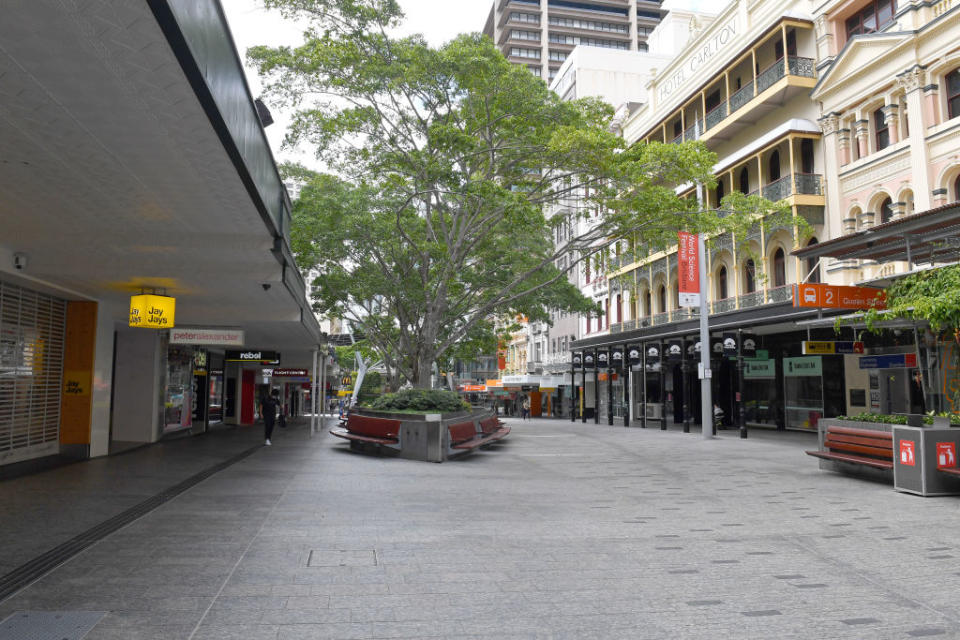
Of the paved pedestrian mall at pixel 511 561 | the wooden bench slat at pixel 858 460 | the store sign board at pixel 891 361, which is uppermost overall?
the store sign board at pixel 891 361

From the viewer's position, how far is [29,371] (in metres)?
14.4

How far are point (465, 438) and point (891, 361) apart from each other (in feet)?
44.6

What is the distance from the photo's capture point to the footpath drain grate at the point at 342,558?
21.6 feet

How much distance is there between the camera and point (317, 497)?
10.7 metres

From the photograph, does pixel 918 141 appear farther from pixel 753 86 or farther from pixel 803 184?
pixel 753 86

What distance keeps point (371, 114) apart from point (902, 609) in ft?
61.0

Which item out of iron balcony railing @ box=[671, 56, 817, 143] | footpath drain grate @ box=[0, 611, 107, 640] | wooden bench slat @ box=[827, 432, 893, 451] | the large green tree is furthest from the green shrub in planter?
iron balcony railing @ box=[671, 56, 817, 143]

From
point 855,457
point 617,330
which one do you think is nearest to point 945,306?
point 855,457

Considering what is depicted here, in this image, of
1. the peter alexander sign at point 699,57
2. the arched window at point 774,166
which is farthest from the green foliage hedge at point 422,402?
the peter alexander sign at point 699,57

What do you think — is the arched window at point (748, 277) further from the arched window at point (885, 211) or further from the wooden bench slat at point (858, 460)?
the wooden bench slat at point (858, 460)

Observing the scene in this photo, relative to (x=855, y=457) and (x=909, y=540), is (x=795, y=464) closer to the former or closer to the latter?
(x=855, y=457)

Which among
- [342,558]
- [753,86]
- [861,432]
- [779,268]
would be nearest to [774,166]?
[753,86]

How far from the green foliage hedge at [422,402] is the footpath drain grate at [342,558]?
36.6ft

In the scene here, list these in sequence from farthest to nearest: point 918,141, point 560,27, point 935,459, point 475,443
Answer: point 560,27 → point 918,141 → point 475,443 → point 935,459
